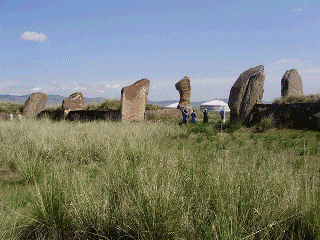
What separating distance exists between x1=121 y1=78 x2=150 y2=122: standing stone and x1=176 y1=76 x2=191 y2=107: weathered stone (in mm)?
8000

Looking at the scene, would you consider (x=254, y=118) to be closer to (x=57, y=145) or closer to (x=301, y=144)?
(x=301, y=144)

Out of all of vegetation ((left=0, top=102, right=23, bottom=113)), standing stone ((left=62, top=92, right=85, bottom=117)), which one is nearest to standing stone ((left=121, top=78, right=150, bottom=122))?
standing stone ((left=62, top=92, right=85, bottom=117))

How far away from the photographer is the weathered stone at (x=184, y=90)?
22203 mm

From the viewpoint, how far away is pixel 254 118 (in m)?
12.2

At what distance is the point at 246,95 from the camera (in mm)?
12453

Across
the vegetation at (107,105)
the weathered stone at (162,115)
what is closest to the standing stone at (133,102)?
the weathered stone at (162,115)

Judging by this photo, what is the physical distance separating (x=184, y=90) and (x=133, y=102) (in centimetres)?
873

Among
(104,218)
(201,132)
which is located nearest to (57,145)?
(104,218)

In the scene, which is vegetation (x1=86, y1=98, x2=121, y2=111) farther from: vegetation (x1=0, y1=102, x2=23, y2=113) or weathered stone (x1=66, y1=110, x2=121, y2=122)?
vegetation (x1=0, y1=102, x2=23, y2=113)

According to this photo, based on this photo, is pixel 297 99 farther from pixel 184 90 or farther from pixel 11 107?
pixel 11 107

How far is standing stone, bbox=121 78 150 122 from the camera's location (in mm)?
13930

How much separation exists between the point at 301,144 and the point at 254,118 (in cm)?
403

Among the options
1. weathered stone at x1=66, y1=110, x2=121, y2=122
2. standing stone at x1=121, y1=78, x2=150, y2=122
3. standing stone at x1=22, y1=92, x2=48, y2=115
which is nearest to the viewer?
standing stone at x1=121, y1=78, x2=150, y2=122

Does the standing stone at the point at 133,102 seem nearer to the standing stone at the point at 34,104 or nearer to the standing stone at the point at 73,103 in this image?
the standing stone at the point at 73,103
